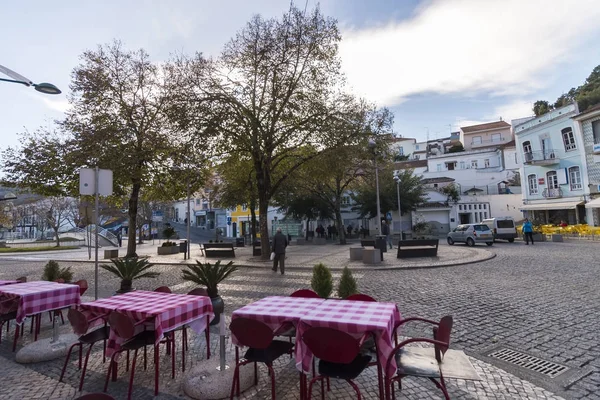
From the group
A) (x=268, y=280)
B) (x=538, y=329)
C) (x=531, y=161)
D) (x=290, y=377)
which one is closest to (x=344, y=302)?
(x=290, y=377)

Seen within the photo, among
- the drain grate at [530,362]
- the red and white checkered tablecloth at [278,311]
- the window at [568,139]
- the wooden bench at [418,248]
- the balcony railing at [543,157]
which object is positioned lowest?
the drain grate at [530,362]

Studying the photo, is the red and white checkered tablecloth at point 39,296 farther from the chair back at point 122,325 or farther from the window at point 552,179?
the window at point 552,179

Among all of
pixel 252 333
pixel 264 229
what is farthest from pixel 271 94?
pixel 252 333

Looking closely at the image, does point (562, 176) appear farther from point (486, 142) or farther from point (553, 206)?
point (486, 142)

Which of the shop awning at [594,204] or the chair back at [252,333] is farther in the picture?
the shop awning at [594,204]

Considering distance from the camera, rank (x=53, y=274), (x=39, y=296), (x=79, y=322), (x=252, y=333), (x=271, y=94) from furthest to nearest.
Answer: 1. (x=271, y=94)
2. (x=53, y=274)
3. (x=39, y=296)
4. (x=79, y=322)
5. (x=252, y=333)

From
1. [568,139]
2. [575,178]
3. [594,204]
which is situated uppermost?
[568,139]

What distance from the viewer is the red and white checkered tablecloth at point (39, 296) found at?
534 centimetres

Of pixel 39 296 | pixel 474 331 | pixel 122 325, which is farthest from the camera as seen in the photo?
pixel 474 331

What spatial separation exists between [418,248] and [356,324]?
47.6 feet

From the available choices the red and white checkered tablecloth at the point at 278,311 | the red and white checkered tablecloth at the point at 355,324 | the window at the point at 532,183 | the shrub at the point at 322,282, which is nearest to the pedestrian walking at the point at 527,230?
the window at the point at 532,183

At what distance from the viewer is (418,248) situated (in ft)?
54.7

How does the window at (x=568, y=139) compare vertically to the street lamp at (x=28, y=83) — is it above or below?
above

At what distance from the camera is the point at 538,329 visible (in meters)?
5.71
